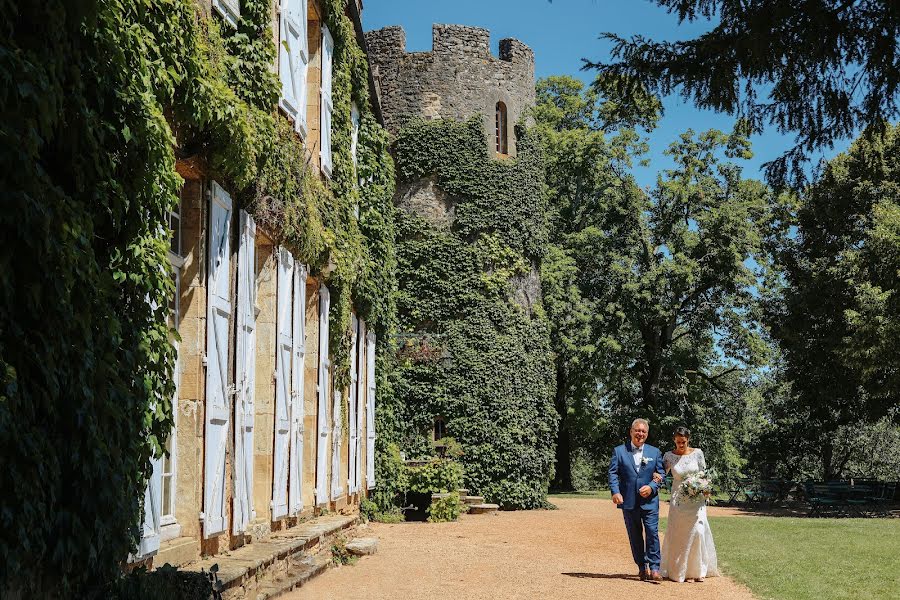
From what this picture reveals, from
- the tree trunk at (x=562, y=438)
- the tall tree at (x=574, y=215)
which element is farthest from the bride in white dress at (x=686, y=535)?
the tree trunk at (x=562, y=438)

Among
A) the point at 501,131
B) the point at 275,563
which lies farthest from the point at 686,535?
the point at 501,131

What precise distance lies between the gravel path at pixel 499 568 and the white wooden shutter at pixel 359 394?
0.94 metres

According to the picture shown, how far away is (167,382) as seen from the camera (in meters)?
5.98

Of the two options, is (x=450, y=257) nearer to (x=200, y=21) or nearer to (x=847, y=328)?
(x=847, y=328)

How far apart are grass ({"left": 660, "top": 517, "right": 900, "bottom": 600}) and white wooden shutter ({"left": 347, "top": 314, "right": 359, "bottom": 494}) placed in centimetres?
561

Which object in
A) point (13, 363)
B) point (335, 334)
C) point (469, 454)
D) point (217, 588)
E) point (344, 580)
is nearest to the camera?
point (13, 363)

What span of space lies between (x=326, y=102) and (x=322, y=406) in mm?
3887

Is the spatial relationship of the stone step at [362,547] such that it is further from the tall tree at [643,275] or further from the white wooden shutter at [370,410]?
the tall tree at [643,275]

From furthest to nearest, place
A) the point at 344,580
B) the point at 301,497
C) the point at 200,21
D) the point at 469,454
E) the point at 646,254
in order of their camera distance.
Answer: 1. the point at 646,254
2. the point at 469,454
3. the point at 301,497
4. the point at 344,580
5. the point at 200,21

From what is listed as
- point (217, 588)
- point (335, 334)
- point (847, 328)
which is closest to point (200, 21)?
point (217, 588)

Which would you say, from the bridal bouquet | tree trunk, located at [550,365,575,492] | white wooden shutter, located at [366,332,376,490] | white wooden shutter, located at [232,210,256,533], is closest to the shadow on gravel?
the bridal bouquet

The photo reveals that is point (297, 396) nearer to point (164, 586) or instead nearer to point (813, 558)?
point (164, 586)

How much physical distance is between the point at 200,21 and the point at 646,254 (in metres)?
26.3

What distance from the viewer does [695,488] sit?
10.7 meters
